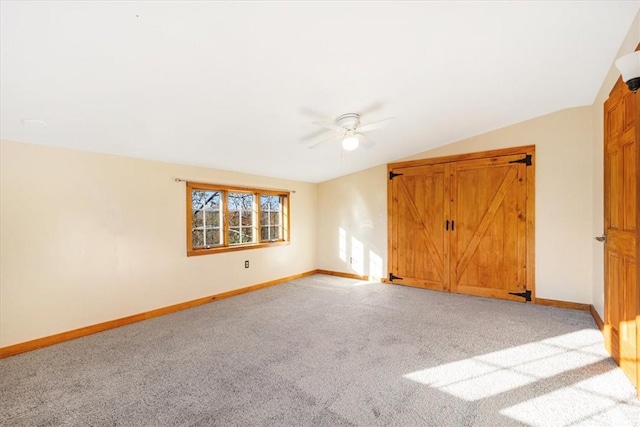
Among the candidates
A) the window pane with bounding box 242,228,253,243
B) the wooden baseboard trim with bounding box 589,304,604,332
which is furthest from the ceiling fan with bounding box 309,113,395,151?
the wooden baseboard trim with bounding box 589,304,604,332

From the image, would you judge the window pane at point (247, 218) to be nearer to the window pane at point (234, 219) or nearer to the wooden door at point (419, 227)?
the window pane at point (234, 219)

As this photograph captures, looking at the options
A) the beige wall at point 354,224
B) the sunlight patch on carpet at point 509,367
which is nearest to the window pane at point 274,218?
the beige wall at point 354,224

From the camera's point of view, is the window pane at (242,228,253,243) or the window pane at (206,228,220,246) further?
the window pane at (242,228,253,243)

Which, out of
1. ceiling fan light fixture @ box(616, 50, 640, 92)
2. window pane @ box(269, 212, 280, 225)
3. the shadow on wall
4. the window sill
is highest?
ceiling fan light fixture @ box(616, 50, 640, 92)

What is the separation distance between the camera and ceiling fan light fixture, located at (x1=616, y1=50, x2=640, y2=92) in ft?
5.59

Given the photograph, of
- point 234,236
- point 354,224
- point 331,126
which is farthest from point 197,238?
point 354,224

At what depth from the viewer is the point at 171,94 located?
95.1 inches

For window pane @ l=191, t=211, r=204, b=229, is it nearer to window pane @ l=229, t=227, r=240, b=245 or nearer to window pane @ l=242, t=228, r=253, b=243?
window pane @ l=229, t=227, r=240, b=245

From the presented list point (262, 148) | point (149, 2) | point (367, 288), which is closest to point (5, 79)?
point (149, 2)

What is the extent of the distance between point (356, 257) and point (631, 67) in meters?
4.61

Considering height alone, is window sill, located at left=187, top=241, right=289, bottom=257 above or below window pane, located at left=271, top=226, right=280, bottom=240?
below

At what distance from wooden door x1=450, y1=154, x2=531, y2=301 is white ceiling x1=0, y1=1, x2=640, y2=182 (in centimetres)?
110

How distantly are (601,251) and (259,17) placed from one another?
3.98 metres

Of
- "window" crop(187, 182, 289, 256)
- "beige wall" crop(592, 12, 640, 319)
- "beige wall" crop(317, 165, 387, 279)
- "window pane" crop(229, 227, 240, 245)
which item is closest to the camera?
"beige wall" crop(592, 12, 640, 319)
